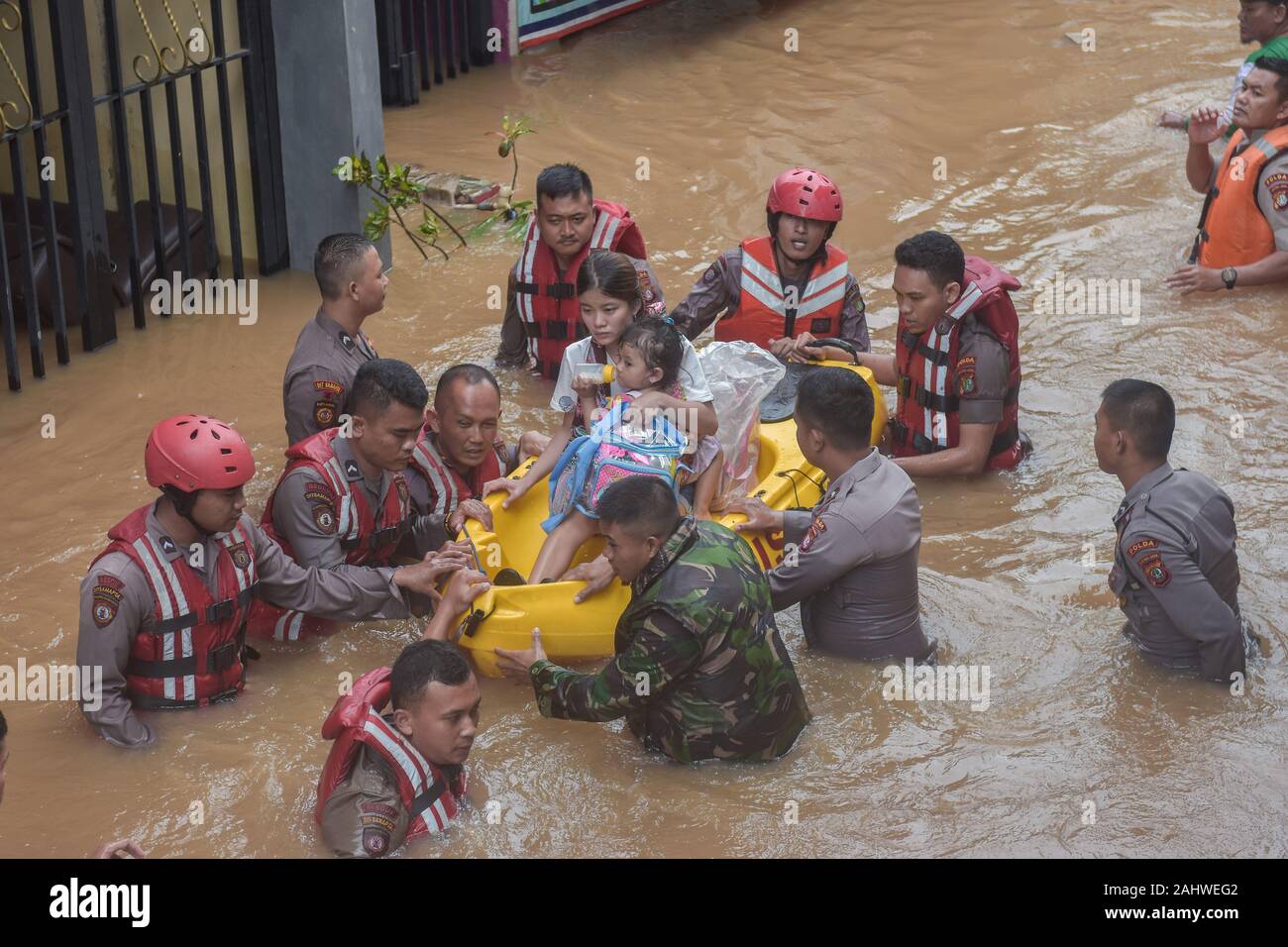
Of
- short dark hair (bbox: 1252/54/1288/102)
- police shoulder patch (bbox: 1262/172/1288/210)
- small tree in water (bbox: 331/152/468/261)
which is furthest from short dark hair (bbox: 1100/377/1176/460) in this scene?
small tree in water (bbox: 331/152/468/261)

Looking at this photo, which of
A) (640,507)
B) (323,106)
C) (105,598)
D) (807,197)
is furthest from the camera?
(323,106)

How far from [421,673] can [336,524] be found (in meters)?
1.32

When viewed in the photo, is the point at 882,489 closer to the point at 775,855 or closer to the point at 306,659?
the point at 775,855

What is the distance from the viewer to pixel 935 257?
21.0 ft

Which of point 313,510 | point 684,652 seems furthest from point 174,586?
point 684,652

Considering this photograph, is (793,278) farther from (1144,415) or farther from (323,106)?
(323,106)

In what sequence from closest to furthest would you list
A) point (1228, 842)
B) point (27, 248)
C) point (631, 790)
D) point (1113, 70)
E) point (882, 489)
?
1. point (1228, 842)
2. point (631, 790)
3. point (882, 489)
4. point (27, 248)
5. point (1113, 70)

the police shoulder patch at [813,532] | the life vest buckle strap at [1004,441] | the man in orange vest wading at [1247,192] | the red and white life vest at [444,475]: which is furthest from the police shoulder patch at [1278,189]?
the red and white life vest at [444,475]

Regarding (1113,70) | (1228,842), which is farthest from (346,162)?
(1113,70)

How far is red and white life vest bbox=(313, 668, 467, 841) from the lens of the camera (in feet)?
14.2

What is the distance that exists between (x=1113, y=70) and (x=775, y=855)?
9.59 metres

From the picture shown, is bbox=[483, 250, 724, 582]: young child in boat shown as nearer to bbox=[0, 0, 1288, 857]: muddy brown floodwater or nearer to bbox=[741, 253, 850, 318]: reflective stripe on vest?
bbox=[0, 0, 1288, 857]: muddy brown floodwater

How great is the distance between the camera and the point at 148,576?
15.6ft

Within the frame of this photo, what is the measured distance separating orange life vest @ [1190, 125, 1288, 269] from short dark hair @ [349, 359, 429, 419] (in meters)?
5.10
